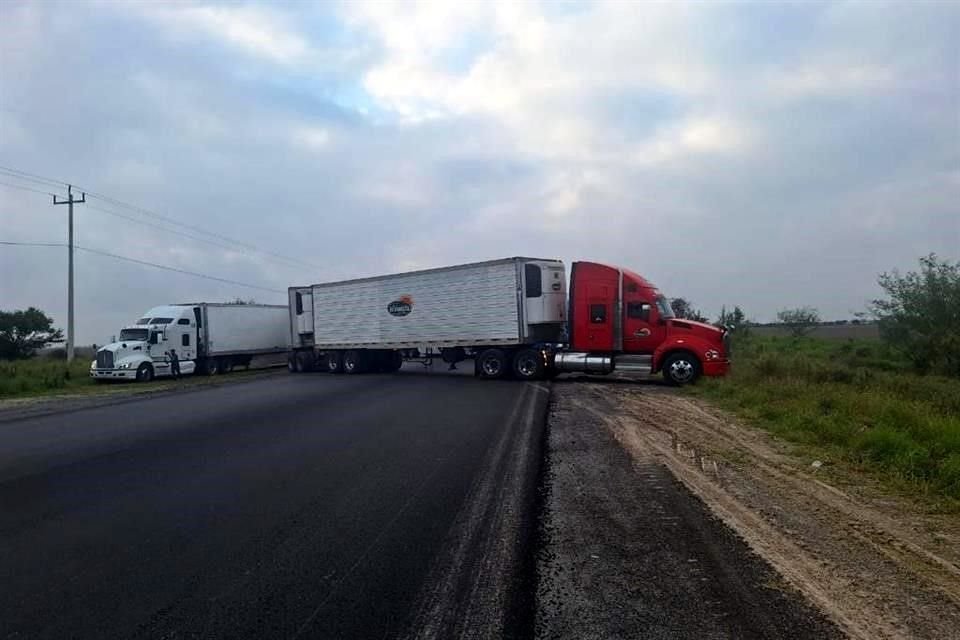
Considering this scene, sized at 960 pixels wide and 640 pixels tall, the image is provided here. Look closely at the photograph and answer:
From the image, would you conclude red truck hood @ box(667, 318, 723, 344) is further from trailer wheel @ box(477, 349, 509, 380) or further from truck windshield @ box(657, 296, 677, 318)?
trailer wheel @ box(477, 349, 509, 380)

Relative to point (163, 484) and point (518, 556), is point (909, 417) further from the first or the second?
point (163, 484)

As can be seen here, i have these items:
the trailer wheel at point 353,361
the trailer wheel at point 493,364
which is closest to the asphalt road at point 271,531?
the trailer wheel at point 493,364

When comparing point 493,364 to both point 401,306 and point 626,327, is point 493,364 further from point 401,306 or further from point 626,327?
point 401,306

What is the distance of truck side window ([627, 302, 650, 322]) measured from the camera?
86.9 feet

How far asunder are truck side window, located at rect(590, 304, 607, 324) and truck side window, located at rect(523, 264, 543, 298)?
203 cm

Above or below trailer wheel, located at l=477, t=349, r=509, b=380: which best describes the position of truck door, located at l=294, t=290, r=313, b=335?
above

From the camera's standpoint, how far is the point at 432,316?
103 feet

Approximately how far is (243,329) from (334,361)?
9.21 meters

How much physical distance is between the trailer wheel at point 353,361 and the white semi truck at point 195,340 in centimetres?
856

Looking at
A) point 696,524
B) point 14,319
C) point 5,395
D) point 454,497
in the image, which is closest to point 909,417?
point 696,524

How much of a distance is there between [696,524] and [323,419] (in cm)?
1024

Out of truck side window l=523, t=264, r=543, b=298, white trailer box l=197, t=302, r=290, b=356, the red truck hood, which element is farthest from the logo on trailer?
white trailer box l=197, t=302, r=290, b=356

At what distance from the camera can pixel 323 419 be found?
53.8 ft

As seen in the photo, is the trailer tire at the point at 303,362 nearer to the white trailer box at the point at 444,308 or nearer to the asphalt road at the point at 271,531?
the white trailer box at the point at 444,308
